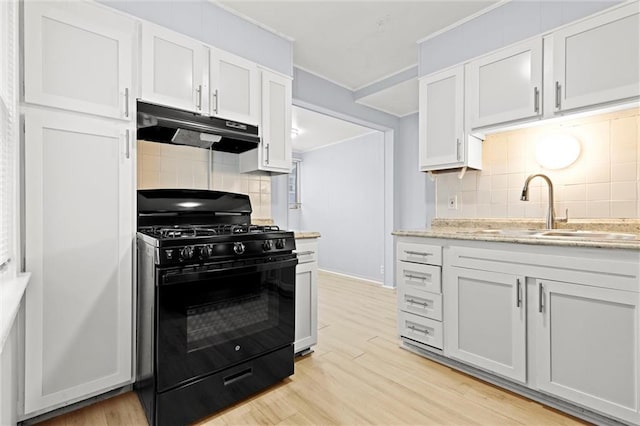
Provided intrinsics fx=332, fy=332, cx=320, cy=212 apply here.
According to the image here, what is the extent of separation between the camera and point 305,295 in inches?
91.0

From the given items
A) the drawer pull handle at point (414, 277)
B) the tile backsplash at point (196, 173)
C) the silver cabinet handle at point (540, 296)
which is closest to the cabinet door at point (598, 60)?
the silver cabinet handle at point (540, 296)

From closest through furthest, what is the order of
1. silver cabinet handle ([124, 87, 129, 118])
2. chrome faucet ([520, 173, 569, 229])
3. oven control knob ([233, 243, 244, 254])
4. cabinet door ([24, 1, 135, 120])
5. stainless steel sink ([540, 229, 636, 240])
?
cabinet door ([24, 1, 135, 120]), oven control knob ([233, 243, 244, 254]), silver cabinet handle ([124, 87, 129, 118]), stainless steel sink ([540, 229, 636, 240]), chrome faucet ([520, 173, 569, 229])

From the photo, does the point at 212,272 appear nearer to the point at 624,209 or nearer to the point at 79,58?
the point at 79,58

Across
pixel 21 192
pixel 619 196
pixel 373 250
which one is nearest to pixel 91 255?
pixel 21 192

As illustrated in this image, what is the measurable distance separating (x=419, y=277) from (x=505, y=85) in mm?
1461

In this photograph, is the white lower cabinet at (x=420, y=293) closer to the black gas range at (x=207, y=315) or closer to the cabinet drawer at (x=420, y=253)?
the cabinet drawer at (x=420, y=253)

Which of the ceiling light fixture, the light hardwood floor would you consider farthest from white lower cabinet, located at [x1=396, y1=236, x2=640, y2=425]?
the ceiling light fixture

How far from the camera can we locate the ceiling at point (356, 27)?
2.41m

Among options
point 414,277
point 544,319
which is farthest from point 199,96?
point 544,319

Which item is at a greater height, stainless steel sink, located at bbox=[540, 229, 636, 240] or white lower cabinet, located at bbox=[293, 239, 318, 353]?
stainless steel sink, located at bbox=[540, 229, 636, 240]

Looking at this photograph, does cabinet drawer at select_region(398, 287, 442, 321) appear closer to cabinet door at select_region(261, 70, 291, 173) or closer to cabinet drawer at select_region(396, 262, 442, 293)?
cabinet drawer at select_region(396, 262, 442, 293)

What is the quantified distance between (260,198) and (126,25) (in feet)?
4.76

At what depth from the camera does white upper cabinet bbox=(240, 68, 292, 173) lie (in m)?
2.54

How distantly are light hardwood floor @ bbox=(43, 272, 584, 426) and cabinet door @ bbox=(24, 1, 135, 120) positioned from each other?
63.4 inches
